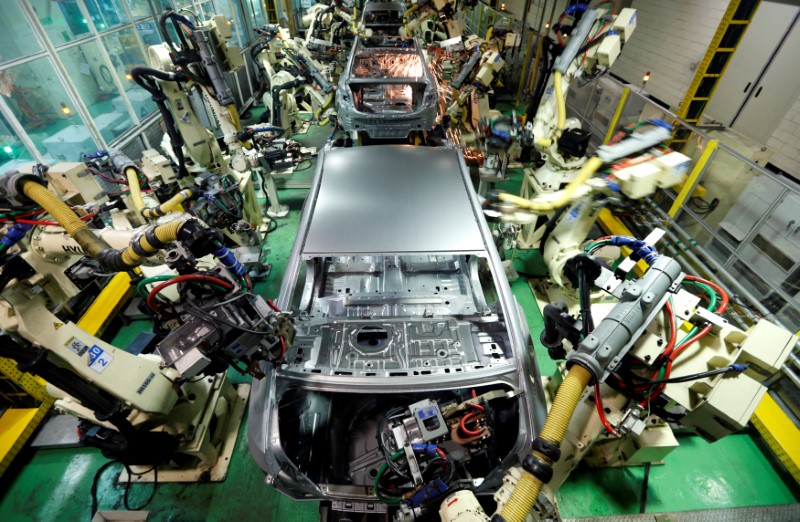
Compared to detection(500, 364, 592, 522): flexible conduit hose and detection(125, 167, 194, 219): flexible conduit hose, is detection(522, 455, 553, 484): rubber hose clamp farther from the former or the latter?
detection(125, 167, 194, 219): flexible conduit hose

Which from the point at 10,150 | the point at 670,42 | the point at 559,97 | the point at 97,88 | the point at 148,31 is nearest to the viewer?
the point at 559,97

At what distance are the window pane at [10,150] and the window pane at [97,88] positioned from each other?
1262 millimetres

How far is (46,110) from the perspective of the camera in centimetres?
421

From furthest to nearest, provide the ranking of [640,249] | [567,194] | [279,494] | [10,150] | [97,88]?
[97,88], [10,150], [279,494], [640,249], [567,194]

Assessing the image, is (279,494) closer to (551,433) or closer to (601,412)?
(551,433)

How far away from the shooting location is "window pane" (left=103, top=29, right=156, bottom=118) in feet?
17.2

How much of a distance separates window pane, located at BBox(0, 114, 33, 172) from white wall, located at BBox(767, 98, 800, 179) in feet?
31.5

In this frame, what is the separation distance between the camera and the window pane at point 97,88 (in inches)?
182

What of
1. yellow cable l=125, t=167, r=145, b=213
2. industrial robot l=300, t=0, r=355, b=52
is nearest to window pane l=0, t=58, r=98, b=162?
yellow cable l=125, t=167, r=145, b=213

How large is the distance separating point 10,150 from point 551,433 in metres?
5.52

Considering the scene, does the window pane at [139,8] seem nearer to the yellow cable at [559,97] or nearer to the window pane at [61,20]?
the window pane at [61,20]

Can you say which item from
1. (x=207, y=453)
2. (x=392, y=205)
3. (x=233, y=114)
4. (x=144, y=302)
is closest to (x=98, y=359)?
(x=144, y=302)

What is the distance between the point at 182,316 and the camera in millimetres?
1869

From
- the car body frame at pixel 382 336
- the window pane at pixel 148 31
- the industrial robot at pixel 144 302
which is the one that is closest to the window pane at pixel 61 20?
the window pane at pixel 148 31
